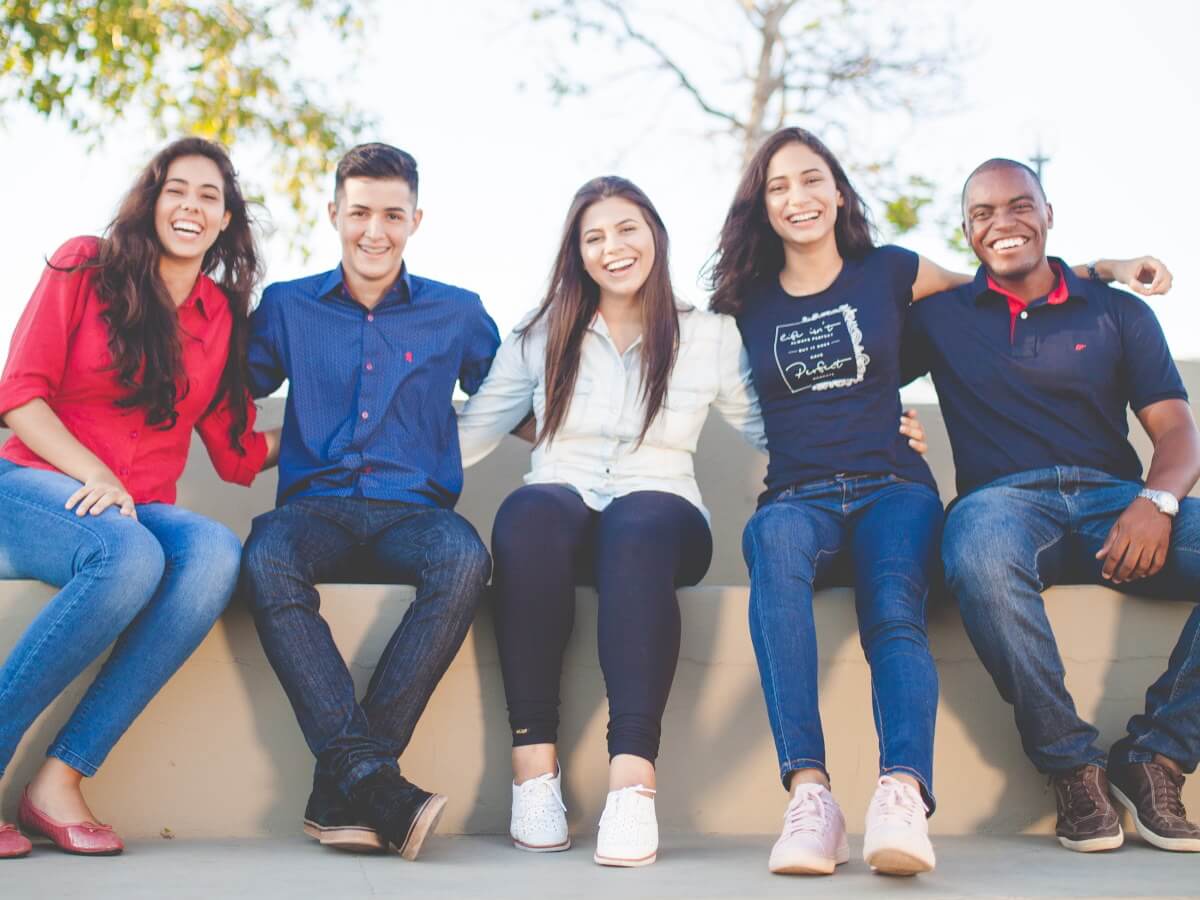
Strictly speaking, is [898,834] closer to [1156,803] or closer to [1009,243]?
[1156,803]

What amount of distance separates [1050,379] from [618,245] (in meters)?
1.03

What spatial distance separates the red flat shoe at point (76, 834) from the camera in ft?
7.65

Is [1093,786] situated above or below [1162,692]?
below

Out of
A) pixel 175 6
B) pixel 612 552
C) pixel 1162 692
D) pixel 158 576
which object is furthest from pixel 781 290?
pixel 175 6

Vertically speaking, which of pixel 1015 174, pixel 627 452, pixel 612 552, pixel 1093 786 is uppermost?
pixel 1015 174

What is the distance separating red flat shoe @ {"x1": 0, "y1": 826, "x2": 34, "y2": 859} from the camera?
225 cm

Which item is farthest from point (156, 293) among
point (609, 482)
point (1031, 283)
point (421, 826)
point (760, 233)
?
point (1031, 283)

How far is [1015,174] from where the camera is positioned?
10.1ft

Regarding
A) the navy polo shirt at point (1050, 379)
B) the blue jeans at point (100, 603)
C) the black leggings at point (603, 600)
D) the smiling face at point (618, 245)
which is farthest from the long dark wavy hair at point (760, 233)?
the blue jeans at point (100, 603)

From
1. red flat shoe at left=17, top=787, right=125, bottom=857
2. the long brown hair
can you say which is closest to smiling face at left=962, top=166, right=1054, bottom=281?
the long brown hair

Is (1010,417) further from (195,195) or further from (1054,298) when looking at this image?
(195,195)

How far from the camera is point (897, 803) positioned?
7.02 ft

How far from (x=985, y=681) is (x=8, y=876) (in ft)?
6.38

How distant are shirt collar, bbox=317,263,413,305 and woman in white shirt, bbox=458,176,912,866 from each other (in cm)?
27
